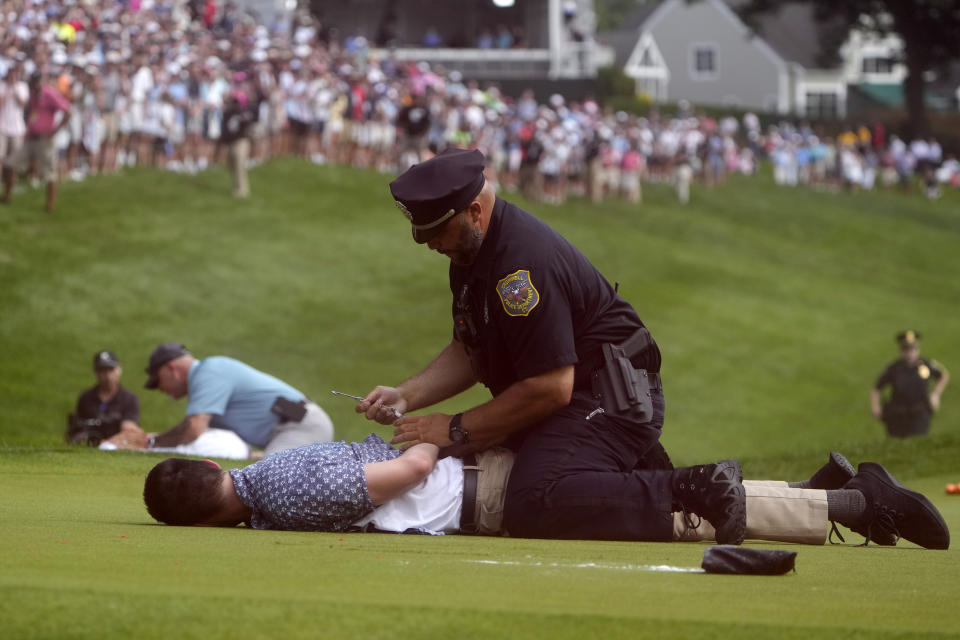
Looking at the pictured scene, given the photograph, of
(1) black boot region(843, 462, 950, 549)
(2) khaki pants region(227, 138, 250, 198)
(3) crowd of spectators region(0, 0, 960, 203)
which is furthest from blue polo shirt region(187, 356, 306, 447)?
(2) khaki pants region(227, 138, 250, 198)

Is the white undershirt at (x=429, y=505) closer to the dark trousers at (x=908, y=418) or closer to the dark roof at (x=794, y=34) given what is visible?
the dark trousers at (x=908, y=418)

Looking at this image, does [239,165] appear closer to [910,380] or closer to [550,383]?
[910,380]

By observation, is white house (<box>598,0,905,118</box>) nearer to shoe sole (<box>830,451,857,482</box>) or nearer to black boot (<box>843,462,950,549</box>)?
shoe sole (<box>830,451,857,482</box>)

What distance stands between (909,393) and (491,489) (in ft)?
44.8

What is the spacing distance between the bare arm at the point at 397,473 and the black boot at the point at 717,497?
1055 mm

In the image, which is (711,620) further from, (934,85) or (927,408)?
(934,85)

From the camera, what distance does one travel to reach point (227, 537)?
605 cm

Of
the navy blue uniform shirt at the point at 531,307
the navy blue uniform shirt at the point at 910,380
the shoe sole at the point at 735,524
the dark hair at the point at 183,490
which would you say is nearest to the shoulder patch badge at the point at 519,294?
the navy blue uniform shirt at the point at 531,307

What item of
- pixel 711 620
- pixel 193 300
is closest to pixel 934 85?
pixel 193 300

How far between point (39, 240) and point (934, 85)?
7474cm

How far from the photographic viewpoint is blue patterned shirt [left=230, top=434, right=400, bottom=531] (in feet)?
21.2

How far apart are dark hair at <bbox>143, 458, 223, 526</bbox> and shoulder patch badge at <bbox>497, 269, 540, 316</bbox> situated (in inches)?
57.2

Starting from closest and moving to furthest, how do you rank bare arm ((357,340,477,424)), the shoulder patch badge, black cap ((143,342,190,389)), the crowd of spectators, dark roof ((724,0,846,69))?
1. the shoulder patch badge
2. bare arm ((357,340,477,424))
3. black cap ((143,342,190,389))
4. the crowd of spectators
5. dark roof ((724,0,846,69))

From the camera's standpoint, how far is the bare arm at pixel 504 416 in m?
6.43
